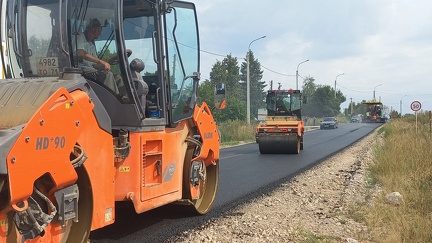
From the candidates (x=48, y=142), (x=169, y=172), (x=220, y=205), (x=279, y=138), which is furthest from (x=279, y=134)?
(x=48, y=142)

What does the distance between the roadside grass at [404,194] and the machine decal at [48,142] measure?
12.3 ft

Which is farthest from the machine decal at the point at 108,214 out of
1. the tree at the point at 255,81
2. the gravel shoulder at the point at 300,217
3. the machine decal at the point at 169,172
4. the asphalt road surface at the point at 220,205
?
the tree at the point at 255,81

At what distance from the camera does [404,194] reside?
25.5ft

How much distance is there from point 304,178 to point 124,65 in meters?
6.99

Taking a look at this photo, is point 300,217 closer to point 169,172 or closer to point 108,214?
point 169,172

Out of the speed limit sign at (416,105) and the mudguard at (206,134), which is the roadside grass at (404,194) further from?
the speed limit sign at (416,105)

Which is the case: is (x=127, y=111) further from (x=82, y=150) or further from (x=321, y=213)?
(x=321, y=213)

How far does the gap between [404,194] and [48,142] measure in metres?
6.29

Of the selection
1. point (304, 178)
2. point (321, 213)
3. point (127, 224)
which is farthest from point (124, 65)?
point (304, 178)

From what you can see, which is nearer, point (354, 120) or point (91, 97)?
point (91, 97)

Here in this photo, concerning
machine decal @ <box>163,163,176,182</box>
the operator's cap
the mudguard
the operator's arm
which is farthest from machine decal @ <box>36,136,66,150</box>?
the mudguard

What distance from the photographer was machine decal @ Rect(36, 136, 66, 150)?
10.7 ft

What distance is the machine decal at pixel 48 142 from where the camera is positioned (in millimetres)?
3250

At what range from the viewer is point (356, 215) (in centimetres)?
675
